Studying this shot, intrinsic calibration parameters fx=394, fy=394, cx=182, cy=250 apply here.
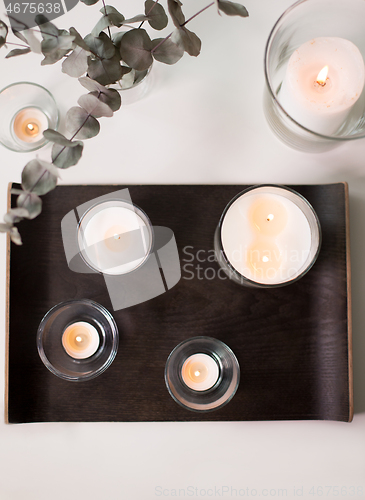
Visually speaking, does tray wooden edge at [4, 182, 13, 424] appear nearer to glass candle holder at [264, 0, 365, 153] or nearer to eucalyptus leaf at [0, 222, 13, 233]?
eucalyptus leaf at [0, 222, 13, 233]

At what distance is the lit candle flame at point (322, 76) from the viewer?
0.58 m

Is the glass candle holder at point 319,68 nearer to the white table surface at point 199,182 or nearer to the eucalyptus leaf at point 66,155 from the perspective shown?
the white table surface at point 199,182

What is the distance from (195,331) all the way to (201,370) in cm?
7

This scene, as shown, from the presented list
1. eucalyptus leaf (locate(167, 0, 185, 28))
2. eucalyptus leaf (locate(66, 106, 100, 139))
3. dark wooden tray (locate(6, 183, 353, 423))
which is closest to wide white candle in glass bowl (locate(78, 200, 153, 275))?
dark wooden tray (locate(6, 183, 353, 423))

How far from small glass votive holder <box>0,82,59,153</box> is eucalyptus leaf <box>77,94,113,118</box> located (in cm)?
23

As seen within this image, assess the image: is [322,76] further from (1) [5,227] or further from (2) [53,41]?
(1) [5,227]

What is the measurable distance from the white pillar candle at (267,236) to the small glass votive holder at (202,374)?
0.43 feet

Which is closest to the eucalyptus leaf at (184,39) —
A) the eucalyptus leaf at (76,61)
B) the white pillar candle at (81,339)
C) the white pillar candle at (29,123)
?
the eucalyptus leaf at (76,61)

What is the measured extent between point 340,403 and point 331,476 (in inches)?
5.7

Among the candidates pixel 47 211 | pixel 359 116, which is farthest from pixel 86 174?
pixel 359 116

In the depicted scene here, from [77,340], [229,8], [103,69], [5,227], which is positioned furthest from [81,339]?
[229,8]

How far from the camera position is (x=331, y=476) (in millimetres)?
657

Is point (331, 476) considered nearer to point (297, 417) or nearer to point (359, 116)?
point (297, 417)

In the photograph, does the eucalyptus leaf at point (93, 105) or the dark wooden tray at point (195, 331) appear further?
the dark wooden tray at point (195, 331)
